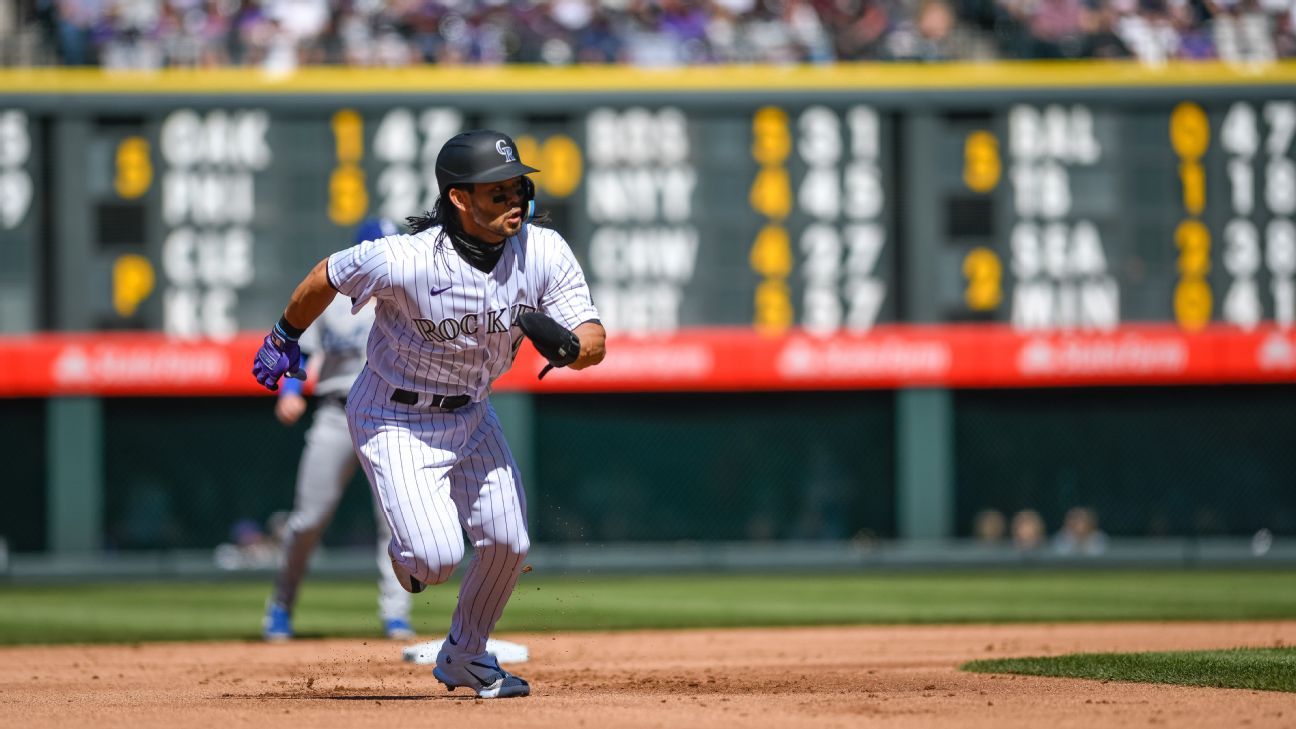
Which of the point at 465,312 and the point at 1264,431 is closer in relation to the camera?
the point at 465,312

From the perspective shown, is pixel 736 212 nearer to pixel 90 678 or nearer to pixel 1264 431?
pixel 1264 431

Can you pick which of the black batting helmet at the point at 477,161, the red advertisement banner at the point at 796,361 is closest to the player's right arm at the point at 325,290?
the black batting helmet at the point at 477,161

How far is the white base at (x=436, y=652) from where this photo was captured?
7883 millimetres

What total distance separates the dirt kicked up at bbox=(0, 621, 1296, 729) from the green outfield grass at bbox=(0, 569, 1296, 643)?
40.5 inches

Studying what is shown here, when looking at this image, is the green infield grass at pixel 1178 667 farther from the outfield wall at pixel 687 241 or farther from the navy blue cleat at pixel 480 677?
the outfield wall at pixel 687 241

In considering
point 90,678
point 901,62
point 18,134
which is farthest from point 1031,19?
point 90,678

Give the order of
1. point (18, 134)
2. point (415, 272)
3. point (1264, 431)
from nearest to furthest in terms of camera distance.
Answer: point (415, 272) < point (18, 134) < point (1264, 431)

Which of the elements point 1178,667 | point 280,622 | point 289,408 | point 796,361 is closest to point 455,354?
point 1178,667

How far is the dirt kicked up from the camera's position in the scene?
5578mm

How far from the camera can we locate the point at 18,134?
59.6 ft

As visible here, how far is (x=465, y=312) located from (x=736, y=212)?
41.3ft

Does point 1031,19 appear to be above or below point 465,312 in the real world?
above

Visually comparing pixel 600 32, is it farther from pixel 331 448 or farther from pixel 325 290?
pixel 325 290

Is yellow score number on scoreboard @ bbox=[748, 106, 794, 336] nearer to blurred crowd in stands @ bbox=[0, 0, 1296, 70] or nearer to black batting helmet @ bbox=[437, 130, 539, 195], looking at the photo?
blurred crowd in stands @ bbox=[0, 0, 1296, 70]
